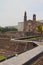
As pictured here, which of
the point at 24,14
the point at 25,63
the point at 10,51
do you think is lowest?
the point at 10,51

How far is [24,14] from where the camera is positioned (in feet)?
135

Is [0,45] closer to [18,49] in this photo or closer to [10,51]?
[10,51]

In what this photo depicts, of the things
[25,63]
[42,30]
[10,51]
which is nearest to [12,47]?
[10,51]

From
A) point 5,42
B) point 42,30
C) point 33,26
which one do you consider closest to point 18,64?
point 5,42

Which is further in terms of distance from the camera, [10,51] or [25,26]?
[25,26]

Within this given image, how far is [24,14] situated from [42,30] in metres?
8.19

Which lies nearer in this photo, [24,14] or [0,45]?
[0,45]

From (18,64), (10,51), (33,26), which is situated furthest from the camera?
(33,26)

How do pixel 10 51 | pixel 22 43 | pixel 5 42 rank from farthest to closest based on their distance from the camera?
pixel 5 42 → pixel 10 51 → pixel 22 43

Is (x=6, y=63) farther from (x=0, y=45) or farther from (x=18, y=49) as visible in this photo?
(x=0, y=45)

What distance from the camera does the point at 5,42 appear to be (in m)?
17.4

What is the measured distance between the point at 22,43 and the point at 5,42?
10.9ft

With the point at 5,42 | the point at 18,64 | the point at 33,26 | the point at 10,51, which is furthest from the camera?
the point at 33,26

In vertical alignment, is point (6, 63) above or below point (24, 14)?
below
